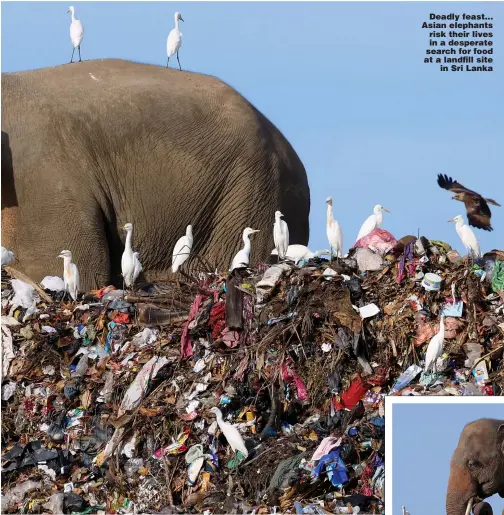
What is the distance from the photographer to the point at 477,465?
528 inches

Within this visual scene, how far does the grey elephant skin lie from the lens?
1845 cm

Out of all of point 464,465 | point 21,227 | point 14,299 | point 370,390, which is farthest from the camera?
point 21,227

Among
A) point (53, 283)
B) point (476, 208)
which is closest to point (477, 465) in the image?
point (476, 208)

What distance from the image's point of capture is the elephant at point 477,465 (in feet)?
43.8

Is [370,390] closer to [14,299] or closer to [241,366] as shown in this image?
[241,366]

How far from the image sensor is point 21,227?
18.4m

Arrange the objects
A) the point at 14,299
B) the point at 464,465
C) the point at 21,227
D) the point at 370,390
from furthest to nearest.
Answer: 1. the point at 21,227
2. the point at 14,299
3. the point at 370,390
4. the point at 464,465

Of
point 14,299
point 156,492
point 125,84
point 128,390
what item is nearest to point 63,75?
point 125,84

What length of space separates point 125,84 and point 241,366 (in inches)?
209

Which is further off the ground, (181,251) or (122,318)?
(181,251)

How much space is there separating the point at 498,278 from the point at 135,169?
5144 mm

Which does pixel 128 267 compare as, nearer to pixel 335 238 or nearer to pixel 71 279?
pixel 71 279

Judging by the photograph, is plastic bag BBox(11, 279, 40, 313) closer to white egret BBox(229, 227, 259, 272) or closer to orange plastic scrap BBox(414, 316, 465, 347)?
white egret BBox(229, 227, 259, 272)

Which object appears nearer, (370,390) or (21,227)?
(370,390)
